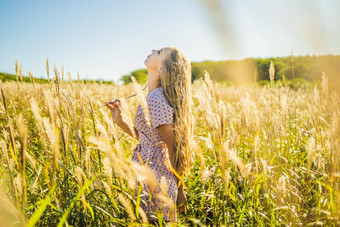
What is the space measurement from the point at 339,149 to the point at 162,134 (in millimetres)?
1223

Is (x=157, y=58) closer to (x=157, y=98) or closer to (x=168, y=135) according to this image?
(x=157, y=98)

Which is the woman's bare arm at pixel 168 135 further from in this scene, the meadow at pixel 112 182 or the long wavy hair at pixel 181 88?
the meadow at pixel 112 182

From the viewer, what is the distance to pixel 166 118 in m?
1.73

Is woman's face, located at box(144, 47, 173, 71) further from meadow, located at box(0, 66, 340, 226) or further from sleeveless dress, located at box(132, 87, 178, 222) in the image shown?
meadow, located at box(0, 66, 340, 226)

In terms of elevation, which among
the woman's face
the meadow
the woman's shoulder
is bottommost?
the meadow

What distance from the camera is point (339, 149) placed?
152cm

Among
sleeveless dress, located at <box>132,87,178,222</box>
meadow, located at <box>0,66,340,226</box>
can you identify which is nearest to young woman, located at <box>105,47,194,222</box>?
sleeveless dress, located at <box>132,87,178,222</box>

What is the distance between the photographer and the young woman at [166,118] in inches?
67.4

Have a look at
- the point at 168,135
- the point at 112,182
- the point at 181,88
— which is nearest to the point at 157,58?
the point at 181,88

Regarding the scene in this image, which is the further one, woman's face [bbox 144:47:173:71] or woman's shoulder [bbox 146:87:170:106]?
woman's face [bbox 144:47:173:71]

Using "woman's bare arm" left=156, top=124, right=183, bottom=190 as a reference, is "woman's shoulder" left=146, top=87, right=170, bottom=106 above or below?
above

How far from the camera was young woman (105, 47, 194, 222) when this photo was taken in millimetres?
1712

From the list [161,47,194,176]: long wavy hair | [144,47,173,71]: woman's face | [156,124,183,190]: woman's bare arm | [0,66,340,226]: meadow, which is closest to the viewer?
[0,66,340,226]: meadow

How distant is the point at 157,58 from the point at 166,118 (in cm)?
62
